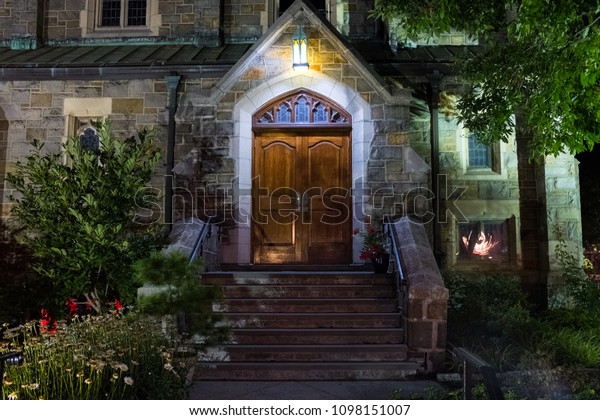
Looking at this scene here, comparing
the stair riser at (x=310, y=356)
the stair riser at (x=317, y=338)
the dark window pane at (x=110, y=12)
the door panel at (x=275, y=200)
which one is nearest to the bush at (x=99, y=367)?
the stair riser at (x=310, y=356)

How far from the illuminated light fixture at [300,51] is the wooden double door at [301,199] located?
1515 mm

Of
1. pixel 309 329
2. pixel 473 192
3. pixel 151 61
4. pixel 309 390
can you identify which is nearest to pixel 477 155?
pixel 473 192

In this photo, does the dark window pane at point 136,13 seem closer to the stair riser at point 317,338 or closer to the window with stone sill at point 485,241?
the window with stone sill at point 485,241

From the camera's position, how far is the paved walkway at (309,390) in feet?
19.7

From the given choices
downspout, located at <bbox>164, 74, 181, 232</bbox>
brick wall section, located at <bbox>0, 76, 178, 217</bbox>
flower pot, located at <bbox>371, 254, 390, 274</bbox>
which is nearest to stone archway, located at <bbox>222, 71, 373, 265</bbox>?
flower pot, located at <bbox>371, 254, 390, 274</bbox>

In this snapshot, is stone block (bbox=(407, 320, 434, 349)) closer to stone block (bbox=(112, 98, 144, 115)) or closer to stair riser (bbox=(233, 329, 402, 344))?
stair riser (bbox=(233, 329, 402, 344))

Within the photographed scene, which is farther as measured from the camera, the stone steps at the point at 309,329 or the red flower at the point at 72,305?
the red flower at the point at 72,305

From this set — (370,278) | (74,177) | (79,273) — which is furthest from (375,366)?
(74,177)

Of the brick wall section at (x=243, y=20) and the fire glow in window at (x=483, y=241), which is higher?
the brick wall section at (x=243, y=20)

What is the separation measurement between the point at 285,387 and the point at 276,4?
9958mm

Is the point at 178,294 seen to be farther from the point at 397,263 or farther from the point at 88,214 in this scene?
the point at 397,263

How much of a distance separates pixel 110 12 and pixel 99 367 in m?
11.6

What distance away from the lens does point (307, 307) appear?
8.01 metres

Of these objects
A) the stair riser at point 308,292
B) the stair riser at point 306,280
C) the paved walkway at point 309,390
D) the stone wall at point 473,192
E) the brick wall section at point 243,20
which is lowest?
the paved walkway at point 309,390
